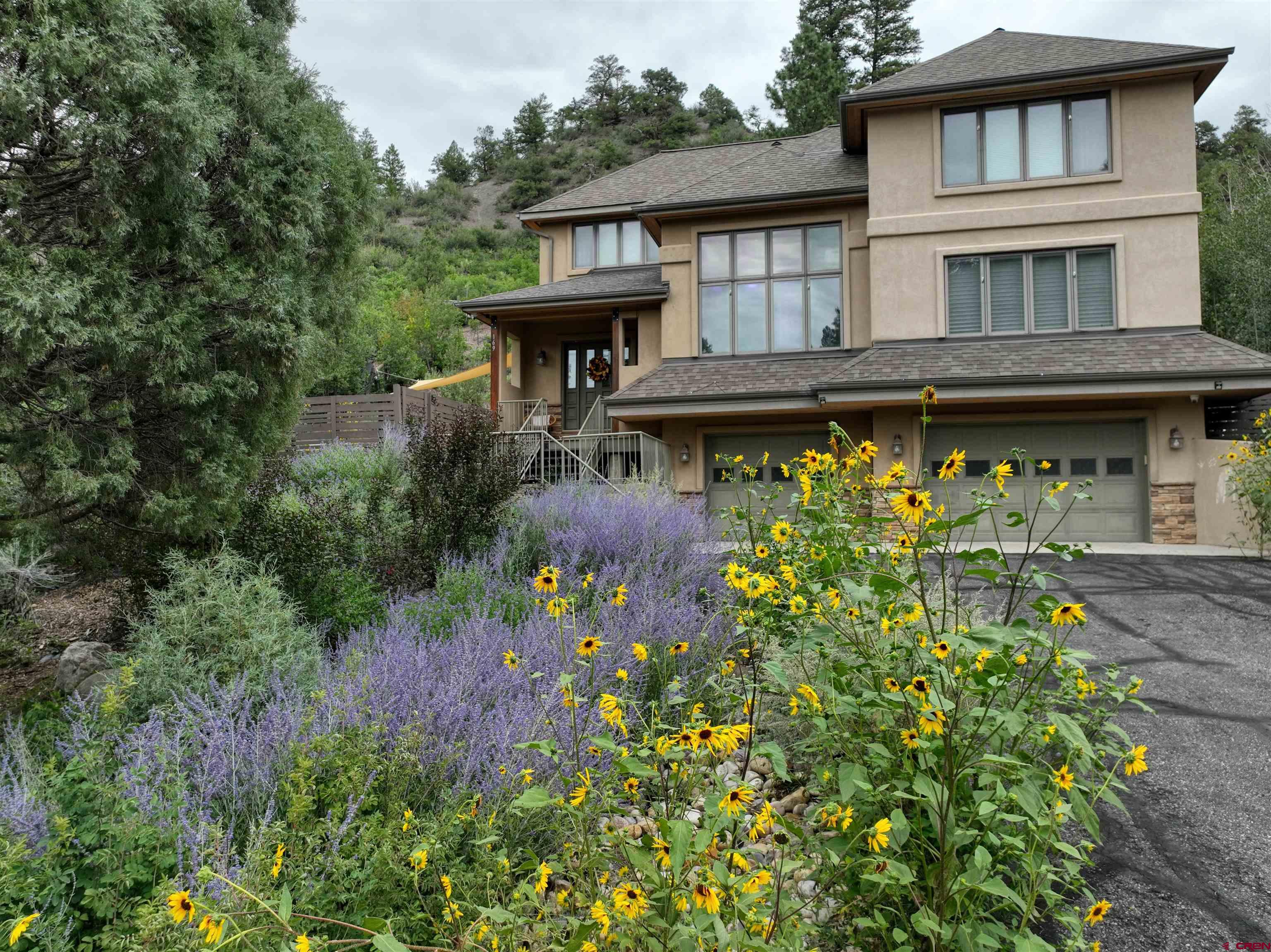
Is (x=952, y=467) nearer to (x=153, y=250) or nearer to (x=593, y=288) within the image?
(x=153, y=250)

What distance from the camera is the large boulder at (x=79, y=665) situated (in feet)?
15.5

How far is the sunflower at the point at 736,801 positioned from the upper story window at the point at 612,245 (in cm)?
1617

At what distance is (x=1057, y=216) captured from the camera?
11.5m

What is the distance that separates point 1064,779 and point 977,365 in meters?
10.3

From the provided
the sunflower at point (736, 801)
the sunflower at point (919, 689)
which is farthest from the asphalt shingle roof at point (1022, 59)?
the sunflower at point (736, 801)

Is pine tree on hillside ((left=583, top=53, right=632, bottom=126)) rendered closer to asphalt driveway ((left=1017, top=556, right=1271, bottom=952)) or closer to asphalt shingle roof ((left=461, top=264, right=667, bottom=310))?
asphalt shingle roof ((left=461, top=264, right=667, bottom=310))

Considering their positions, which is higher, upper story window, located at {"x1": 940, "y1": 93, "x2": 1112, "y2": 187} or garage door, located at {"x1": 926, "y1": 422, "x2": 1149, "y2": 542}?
upper story window, located at {"x1": 940, "y1": 93, "x2": 1112, "y2": 187}

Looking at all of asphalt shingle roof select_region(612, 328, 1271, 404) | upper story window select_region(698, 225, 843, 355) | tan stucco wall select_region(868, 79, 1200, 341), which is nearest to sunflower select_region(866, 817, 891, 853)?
asphalt shingle roof select_region(612, 328, 1271, 404)

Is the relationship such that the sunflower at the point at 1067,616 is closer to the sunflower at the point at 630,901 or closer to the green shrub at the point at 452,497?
the sunflower at the point at 630,901

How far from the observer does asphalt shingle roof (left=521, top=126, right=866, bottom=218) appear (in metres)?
13.1

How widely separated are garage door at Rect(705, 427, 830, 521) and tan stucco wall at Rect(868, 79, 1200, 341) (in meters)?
2.15

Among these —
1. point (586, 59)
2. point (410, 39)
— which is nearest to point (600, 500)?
point (410, 39)

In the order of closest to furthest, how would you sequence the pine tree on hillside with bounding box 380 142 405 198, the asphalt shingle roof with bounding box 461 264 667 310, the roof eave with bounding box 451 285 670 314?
the roof eave with bounding box 451 285 670 314
the asphalt shingle roof with bounding box 461 264 667 310
the pine tree on hillside with bounding box 380 142 405 198

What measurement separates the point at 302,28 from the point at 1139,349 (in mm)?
11229
